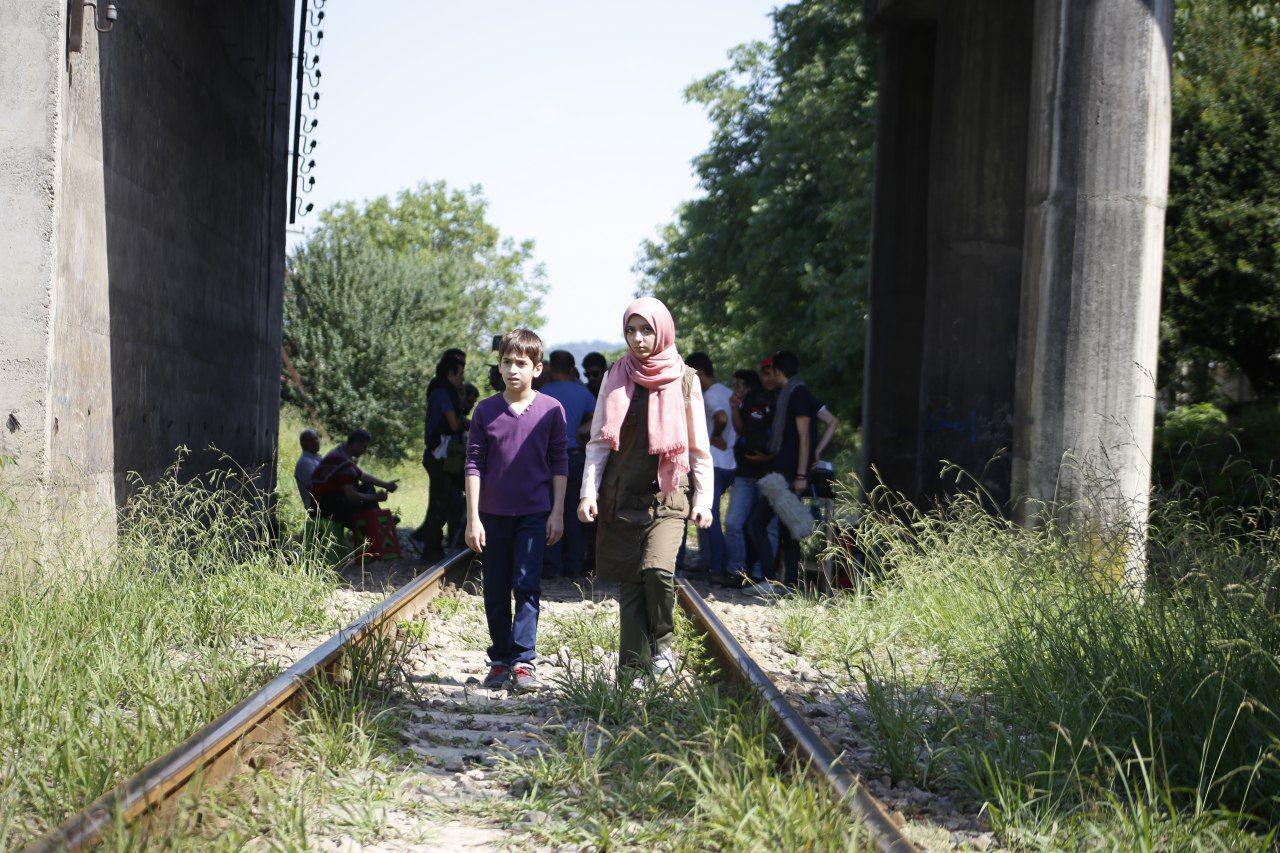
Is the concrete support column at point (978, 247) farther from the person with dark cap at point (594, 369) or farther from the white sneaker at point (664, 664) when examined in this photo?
the white sneaker at point (664, 664)

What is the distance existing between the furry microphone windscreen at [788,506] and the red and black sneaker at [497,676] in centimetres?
499

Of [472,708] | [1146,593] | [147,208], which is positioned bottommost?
[472,708]

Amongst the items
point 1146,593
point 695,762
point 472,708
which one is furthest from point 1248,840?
point 472,708

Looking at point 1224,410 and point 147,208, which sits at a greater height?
point 147,208

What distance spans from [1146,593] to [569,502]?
7.41 meters

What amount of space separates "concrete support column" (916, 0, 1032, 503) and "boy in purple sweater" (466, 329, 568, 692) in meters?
6.99

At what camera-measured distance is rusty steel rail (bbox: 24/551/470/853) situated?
335 cm

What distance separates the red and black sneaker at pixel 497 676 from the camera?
6.52 meters

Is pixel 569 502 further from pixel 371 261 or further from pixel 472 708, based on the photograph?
pixel 371 261

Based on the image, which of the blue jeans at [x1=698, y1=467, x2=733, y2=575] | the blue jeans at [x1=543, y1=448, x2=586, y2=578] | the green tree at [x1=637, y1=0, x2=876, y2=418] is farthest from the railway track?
the green tree at [x1=637, y1=0, x2=876, y2=418]

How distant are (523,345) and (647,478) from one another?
102 cm

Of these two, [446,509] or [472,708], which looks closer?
[472,708]

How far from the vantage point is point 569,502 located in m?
12.6

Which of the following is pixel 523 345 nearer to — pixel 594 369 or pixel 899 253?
pixel 594 369
